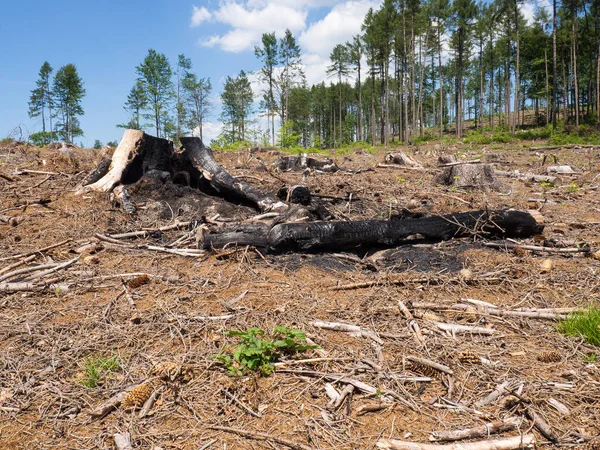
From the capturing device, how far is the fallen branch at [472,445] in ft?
6.25

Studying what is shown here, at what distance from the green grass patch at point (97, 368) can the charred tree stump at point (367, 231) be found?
2.28 meters

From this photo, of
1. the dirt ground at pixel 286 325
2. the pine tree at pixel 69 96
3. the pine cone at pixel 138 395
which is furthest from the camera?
the pine tree at pixel 69 96

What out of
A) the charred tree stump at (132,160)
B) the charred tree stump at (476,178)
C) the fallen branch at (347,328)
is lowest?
the fallen branch at (347,328)

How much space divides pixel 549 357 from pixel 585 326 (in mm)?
464

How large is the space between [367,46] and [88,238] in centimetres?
4176

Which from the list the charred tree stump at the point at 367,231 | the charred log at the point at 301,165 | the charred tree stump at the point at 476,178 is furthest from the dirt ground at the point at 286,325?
the charred log at the point at 301,165

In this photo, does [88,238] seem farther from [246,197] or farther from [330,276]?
[330,276]

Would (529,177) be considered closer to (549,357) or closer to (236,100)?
(549,357)

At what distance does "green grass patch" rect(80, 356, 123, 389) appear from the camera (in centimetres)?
238

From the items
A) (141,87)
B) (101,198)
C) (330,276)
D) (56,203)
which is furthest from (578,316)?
(141,87)

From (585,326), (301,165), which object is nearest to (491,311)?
(585,326)

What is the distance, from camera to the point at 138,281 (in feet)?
12.8

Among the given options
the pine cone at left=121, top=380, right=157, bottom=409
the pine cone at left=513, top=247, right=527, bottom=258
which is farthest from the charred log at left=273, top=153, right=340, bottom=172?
the pine cone at left=121, top=380, right=157, bottom=409

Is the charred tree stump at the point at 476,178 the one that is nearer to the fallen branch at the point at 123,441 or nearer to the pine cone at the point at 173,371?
the pine cone at the point at 173,371
